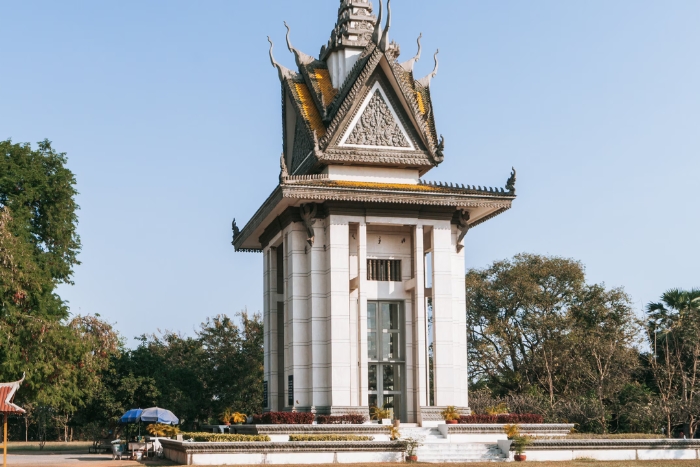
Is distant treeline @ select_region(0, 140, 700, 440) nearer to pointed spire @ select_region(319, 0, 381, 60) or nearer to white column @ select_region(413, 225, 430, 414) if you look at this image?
white column @ select_region(413, 225, 430, 414)

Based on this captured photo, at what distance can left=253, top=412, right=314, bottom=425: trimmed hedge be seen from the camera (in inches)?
1146

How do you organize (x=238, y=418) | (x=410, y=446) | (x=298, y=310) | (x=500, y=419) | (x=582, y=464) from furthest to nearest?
1. (x=238, y=418)
2. (x=298, y=310)
3. (x=500, y=419)
4. (x=410, y=446)
5. (x=582, y=464)

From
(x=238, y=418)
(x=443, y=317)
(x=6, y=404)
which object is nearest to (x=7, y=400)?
(x=6, y=404)

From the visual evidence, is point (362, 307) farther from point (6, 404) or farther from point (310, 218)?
point (6, 404)

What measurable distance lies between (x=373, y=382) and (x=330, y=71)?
1228 cm

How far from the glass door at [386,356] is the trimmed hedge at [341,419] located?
3147mm

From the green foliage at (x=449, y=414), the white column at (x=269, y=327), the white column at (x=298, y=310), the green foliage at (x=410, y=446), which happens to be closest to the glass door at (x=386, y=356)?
the white column at (x=298, y=310)

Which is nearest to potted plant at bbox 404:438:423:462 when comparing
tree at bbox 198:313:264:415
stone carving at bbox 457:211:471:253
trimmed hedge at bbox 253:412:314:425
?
trimmed hedge at bbox 253:412:314:425

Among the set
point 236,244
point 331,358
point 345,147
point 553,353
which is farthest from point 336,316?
point 553,353

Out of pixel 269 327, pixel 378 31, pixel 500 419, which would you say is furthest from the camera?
pixel 269 327

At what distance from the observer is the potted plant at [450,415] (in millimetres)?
30141

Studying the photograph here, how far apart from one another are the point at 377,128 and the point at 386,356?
8317mm

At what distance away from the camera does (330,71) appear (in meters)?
36.7

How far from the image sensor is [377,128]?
34.4 meters
